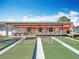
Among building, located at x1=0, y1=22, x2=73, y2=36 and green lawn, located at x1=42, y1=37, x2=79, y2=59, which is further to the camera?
building, located at x1=0, y1=22, x2=73, y2=36

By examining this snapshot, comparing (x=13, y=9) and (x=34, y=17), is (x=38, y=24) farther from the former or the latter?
(x=34, y=17)

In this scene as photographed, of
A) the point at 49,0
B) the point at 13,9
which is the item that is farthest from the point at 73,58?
the point at 13,9

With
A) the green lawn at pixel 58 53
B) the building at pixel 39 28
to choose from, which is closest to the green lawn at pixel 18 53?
the green lawn at pixel 58 53

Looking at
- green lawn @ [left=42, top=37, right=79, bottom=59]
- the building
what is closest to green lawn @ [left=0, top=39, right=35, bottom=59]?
green lawn @ [left=42, top=37, right=79, bottom=59]

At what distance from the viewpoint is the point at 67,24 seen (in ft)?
102

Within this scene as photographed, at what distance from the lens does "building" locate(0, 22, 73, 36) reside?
2997 cm

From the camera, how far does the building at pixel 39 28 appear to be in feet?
98.3

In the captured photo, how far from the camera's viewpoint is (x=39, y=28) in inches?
1224

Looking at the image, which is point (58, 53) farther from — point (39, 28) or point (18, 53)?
point (39, 28)

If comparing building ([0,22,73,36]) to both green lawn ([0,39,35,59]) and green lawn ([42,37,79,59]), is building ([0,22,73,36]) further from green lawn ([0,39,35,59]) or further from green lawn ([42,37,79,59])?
green lawn ([0,39,35,59])

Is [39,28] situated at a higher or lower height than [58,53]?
higher

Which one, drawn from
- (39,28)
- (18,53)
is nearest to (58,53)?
(18,53)

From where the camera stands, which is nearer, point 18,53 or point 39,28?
point 18,53

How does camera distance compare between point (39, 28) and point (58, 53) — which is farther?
point (39, 28)
